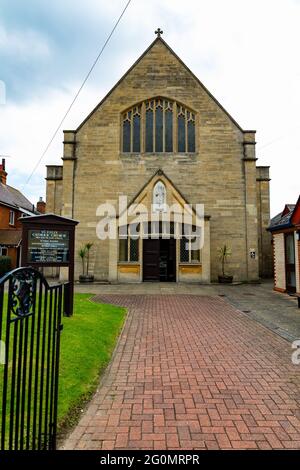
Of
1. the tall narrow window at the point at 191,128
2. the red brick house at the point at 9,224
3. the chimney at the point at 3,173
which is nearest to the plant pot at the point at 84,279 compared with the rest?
the red brick house at the point at 9,224

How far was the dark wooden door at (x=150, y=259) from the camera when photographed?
1942 centimetres

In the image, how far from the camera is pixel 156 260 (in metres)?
19.5

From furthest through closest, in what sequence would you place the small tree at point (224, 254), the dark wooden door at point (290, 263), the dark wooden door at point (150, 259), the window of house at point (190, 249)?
the small tree at point (224, 254) → the dark wooden door at point (150, 259) → the window of house at point (190, 249) → the dark wooden door at point (290, 263)

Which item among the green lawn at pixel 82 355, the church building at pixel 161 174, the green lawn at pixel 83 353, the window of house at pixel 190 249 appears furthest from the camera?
the church building at pixel 161 174

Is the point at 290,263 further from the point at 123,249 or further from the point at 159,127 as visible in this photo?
the point at 159,127

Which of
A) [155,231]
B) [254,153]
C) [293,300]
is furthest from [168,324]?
[254,153]

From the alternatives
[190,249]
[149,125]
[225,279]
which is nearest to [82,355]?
[190,249]

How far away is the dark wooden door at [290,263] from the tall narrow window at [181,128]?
10014 millimetres

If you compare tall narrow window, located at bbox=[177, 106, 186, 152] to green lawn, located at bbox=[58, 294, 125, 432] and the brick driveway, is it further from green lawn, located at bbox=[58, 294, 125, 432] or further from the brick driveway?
the brick driveway

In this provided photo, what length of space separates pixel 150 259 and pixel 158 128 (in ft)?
31.5

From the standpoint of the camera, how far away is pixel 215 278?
20.0 metres

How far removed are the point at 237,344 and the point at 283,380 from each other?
185cm

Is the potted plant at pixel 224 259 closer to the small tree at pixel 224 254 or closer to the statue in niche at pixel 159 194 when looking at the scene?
the small tree at pixel 224 254
